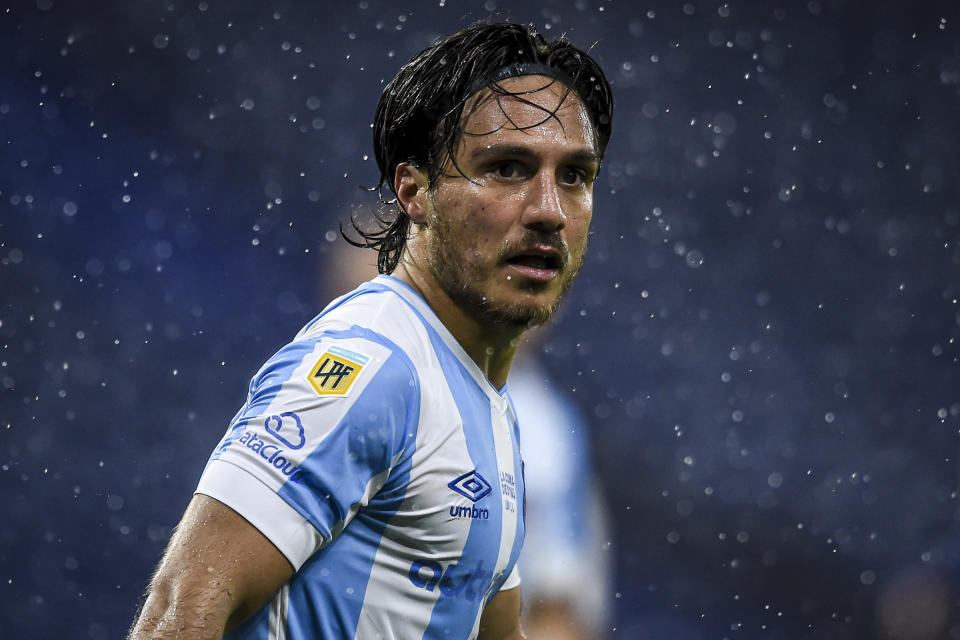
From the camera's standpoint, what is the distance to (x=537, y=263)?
6.05 ft

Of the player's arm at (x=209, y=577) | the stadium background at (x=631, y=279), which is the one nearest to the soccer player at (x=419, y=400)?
the player's arm at (x=209, y=577)

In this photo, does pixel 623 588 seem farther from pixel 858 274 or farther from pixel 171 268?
pixel 171 268

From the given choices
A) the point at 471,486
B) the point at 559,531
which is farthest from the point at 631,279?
the point at 471,486

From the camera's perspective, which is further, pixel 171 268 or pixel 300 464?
pixel 171 268

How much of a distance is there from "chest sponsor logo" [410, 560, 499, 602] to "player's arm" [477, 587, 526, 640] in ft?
1.72

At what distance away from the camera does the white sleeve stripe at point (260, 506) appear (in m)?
1.37

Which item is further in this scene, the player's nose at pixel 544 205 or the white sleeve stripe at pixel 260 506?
the player's nose at pixel 544 205

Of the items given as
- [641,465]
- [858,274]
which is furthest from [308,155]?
[858,274]

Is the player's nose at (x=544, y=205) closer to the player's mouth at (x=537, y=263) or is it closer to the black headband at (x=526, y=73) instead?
the player's mouth at (x=537, y=263)

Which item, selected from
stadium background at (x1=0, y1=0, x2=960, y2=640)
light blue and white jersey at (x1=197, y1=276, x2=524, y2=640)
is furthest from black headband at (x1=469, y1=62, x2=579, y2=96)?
stadium background at (x1=0, y1=0, x2=960, y2=640)

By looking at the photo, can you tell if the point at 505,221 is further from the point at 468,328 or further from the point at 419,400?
the point at 419,400

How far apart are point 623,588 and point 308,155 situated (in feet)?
8.06

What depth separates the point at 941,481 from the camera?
518 cm

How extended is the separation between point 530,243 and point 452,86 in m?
0.37
